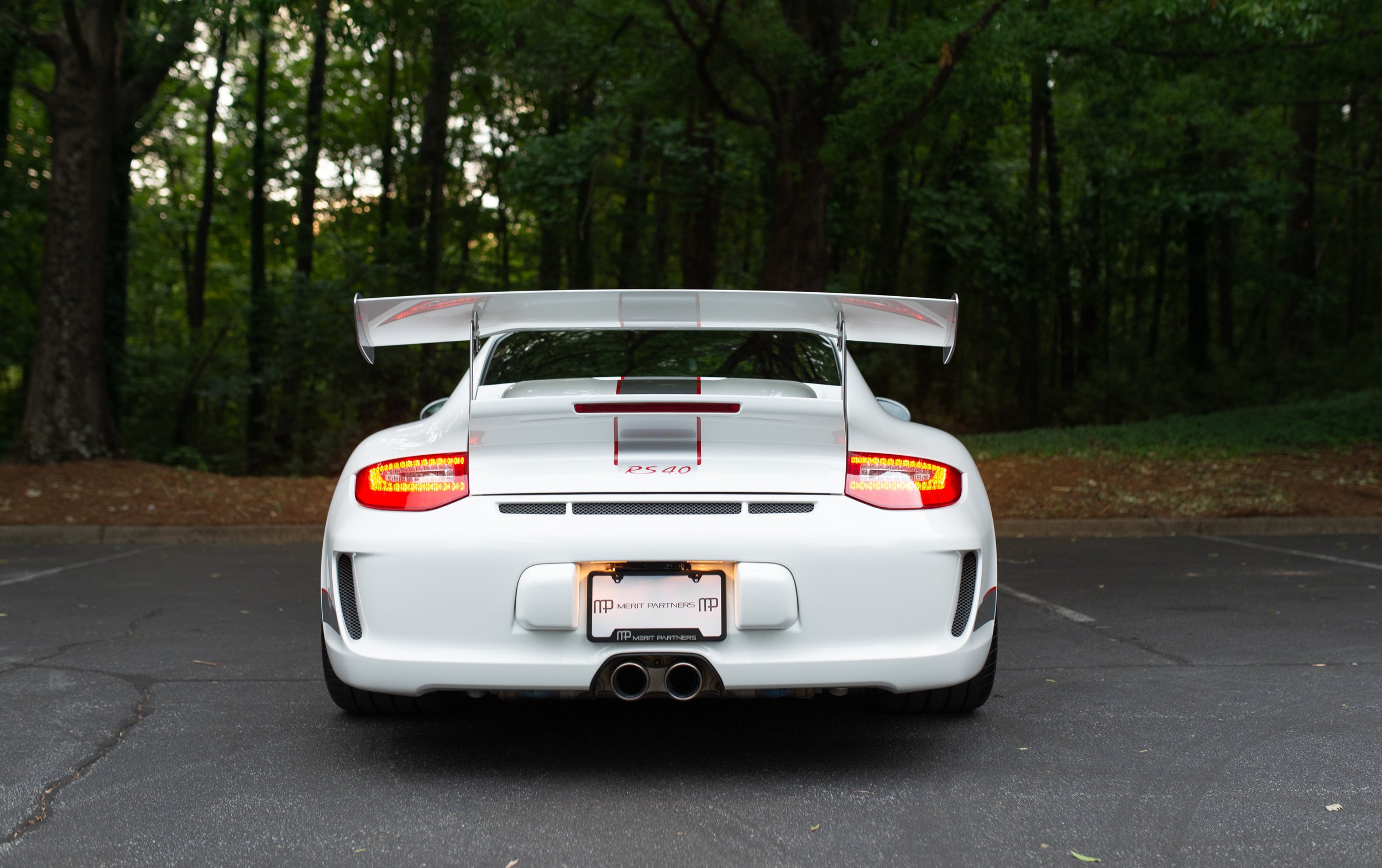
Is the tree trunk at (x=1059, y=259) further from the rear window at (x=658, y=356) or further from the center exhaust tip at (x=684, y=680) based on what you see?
the center exhaust tip at (x=684, y=680)

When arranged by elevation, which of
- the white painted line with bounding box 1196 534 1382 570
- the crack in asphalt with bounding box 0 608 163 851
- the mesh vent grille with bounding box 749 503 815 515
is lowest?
the white painted line with bounding box 1196 534 1382 570

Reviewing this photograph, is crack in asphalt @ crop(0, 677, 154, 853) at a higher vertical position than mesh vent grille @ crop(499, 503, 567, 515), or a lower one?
lower

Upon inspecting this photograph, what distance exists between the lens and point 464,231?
28.8 meters

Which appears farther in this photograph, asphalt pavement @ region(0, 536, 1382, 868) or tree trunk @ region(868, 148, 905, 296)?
tree trunk @ region(868, 148, 905, 296)

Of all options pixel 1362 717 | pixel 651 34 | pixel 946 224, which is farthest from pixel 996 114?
pixel 1362 717

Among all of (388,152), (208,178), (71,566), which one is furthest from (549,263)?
(71,566)

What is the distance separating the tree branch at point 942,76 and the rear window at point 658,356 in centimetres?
788

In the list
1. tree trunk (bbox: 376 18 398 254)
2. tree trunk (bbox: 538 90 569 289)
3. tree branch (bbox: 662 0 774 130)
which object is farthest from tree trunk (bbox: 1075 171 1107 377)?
tree trunk (bbox: 376 18 398 254)

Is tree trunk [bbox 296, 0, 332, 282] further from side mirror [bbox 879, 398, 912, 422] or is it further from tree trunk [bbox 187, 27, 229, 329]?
side mirror [bbox 879, 398, 912, 422]

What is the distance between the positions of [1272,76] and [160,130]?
20229 millimetres

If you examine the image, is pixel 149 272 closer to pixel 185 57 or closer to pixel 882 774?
pixel 185 57

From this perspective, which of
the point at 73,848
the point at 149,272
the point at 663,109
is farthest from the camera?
the point at 149,272

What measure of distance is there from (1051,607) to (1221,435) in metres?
9.51

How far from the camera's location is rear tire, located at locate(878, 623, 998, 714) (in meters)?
3.97
